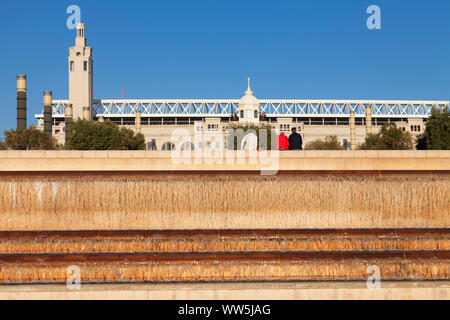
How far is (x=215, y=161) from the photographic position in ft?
92.5

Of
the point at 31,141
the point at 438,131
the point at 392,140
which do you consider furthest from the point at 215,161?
the point at 392,140

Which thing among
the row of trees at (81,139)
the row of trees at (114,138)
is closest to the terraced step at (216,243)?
the row of trees at (114,138)

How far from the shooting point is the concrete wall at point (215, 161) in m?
28.1

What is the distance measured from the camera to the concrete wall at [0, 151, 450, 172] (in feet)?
92.2

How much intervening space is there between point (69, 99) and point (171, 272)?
131851 mm

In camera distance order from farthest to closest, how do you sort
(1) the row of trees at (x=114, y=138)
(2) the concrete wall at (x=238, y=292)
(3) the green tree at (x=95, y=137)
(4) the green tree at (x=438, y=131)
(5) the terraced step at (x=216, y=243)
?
1. (3) the green tree at (x=95, y=137)
2. (1) the row of trees at (x=114, y=138)
3. (4) the green tree at (x=438, y=131)
4. (5) the terraced step at (x=216, y=243)
5. (2) the concrete wall at (x=238, y=292)

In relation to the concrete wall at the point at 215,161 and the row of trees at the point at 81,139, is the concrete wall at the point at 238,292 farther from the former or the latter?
the row of trees at the point at 81,139

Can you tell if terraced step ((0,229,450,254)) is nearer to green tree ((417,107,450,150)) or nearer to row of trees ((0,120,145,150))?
green tree ((417,107,450,150))

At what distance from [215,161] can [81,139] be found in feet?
144

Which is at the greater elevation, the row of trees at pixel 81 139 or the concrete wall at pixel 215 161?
the row of trees at pixel 81 139

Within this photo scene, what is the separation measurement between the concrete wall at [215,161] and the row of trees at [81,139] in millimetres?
32367

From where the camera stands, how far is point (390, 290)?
61.3 feet

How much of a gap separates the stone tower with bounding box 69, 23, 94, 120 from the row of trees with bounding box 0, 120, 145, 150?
68.5m
